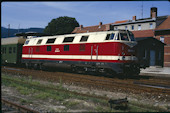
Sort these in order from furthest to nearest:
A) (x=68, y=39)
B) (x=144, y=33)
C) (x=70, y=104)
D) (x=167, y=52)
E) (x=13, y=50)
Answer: (x=144, y=33) < (x=167, y=52) < (x=13, y=50) < (x=68, y=39) < (x=70, y=104)

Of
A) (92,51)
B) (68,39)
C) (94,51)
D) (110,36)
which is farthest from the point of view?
(68,39)

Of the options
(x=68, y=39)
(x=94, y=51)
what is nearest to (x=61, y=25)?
(x=68, y=39)

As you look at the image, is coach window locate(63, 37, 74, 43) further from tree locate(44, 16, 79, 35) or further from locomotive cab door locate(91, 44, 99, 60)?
tree locate(44, 16, 79, 35)

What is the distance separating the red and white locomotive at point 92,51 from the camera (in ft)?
44.9

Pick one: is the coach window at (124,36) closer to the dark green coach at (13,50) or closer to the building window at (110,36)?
the building window at (110,36)

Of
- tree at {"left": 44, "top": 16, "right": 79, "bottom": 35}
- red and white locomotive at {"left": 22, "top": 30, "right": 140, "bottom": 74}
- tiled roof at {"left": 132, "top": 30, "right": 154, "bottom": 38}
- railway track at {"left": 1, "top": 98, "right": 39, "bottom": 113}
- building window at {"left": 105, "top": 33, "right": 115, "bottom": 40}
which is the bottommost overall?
railway track at {"left": 1, "top": 98, "right": 39, "bottom": 113}

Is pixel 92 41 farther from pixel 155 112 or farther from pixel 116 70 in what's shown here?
pixel 155 112

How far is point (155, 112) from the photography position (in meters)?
6.64

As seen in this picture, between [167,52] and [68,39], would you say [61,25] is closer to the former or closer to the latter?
[167,52]

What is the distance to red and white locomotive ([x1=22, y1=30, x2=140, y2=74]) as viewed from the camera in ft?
44.9

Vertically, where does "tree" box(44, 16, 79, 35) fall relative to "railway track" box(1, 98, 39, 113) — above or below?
above

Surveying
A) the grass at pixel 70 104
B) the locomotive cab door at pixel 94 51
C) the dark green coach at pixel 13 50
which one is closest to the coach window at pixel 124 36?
the locomotive cab door at pixel 94 51

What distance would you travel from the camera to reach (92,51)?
14945 mm

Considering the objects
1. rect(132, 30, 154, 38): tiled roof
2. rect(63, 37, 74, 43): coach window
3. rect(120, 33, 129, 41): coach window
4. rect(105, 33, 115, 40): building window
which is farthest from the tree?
rect(120, 33, 129, 41): coach window
